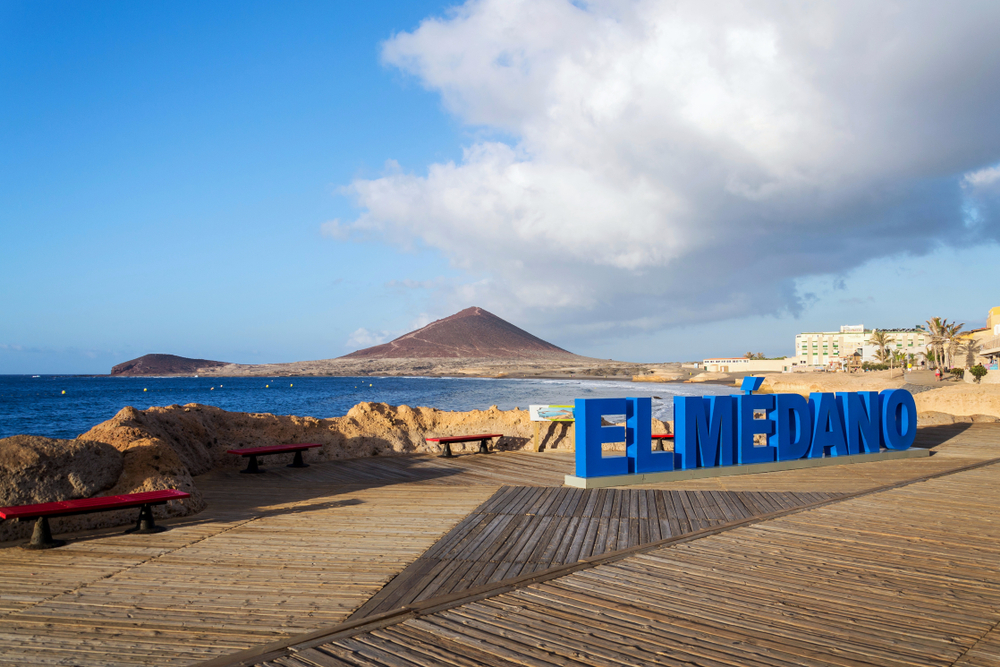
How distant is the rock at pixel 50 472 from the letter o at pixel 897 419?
44.6 ft

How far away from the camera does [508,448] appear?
14.2 meters

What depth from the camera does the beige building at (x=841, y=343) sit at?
13411 centimetres

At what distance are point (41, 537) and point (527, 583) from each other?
5100mm

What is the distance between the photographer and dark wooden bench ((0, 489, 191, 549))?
20.1 ft

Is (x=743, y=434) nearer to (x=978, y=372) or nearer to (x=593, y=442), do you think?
(x=593, y=442)

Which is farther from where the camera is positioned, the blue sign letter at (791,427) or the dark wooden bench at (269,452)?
the blue sign letter at (791,427)

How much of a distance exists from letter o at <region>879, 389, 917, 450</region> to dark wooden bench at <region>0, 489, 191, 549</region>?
1269cm

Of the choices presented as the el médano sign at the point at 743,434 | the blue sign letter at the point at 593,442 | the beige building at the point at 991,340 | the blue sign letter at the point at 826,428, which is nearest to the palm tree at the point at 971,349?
the beige building at the point at 991,340

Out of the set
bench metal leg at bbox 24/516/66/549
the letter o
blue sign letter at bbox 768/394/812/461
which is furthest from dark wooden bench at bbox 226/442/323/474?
the letter o

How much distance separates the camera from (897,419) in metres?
12.9

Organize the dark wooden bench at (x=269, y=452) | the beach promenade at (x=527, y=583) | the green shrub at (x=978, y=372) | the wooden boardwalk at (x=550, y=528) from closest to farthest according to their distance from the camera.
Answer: the beach promenade at (x=527, y=583) < the wooden boardwalk at (x=550, y=528) < the dark wooden bench at (x=269, y=452) < the green shrub at (x=978, y=372)

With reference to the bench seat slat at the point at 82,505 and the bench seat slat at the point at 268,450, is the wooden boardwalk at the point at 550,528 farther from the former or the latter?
the bench seat slat at the point at 268,450

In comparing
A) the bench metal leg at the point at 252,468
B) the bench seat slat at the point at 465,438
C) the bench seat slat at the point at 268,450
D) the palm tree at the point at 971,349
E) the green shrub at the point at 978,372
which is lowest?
the bench metal leg at the point at 252,468

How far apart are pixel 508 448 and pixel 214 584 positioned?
31.4ft
